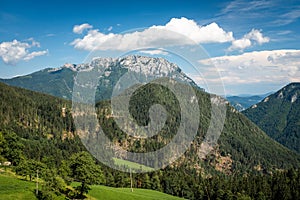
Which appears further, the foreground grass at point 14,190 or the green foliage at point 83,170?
the green foliage at point 83,170

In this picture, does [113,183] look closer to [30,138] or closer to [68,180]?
[68,180]

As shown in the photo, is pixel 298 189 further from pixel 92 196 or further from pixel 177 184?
pixel 92 196

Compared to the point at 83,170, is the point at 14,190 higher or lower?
lower

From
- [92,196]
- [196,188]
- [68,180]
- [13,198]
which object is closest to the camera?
[13,198]

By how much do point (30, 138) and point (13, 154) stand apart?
121 metres

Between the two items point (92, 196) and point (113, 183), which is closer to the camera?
point (92, 196)

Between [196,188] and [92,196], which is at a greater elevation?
[92,196]

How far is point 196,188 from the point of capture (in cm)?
12750

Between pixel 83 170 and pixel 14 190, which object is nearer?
pixel 14 190

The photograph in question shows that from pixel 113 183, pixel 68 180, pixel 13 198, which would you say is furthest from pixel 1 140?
pixel 113 183

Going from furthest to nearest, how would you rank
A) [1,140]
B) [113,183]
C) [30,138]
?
[30,138]
[113,183]
[1,140]

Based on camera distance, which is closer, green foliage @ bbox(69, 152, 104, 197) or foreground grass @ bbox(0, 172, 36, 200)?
foreground grass @ bbox(0, 172, 36, 200)

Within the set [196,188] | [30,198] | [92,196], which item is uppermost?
[30,198]

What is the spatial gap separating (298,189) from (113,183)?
237 feet
